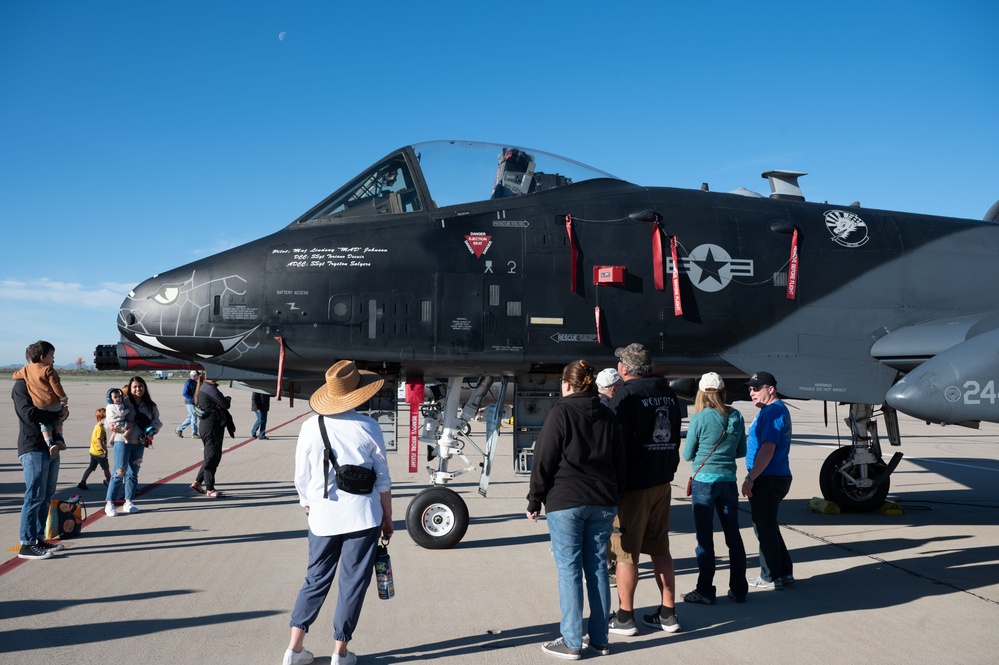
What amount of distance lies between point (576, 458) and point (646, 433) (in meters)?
0.75

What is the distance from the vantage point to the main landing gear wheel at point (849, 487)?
1015cm

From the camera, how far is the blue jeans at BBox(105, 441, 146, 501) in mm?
9039

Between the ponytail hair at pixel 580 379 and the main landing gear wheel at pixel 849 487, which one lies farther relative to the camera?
the main landing gear wheel at pixel 849 487

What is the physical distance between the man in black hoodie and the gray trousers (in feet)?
13.8

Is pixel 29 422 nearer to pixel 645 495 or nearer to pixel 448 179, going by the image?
pixel 448 179

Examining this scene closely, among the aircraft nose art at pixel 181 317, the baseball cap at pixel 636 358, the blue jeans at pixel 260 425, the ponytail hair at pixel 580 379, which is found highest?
the aircraft nose art at pixel 181 317

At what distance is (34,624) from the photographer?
16.6 ft

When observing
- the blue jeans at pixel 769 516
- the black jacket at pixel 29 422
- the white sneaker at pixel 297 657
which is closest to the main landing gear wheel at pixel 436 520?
the blue jeans at pixel 769 516

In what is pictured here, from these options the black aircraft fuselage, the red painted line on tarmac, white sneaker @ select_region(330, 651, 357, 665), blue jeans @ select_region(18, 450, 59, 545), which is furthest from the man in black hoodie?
white sneaker @ select_region(330, 651, 357, 665)

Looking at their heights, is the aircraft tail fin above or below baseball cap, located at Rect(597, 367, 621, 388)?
above

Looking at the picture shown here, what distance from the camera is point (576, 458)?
4.59 meters

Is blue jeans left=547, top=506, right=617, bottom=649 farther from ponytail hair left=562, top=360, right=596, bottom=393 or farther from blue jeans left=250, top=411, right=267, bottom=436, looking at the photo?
blue jeans left=250, top=411, right=267, bottom=436

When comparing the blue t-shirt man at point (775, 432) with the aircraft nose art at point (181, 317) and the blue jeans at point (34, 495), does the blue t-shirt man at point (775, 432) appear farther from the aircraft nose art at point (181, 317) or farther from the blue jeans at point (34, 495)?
the blue jeans at point (34, 495)

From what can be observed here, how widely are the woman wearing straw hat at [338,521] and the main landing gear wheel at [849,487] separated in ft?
25.8
